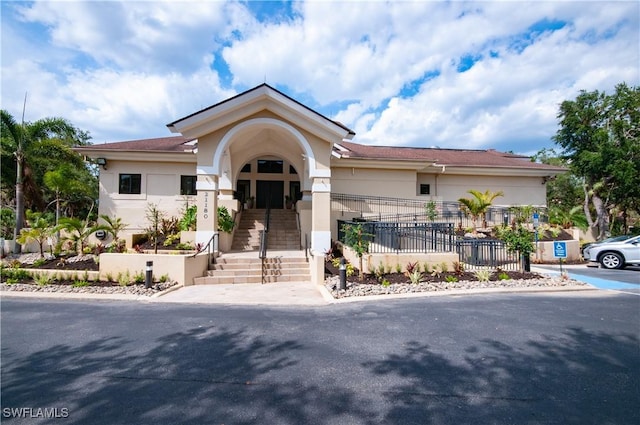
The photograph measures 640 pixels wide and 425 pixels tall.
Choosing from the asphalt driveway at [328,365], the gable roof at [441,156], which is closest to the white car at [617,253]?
the gable roof at [441,156]

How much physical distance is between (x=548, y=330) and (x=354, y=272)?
5.28 m

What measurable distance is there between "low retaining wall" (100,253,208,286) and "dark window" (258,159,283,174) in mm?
11100

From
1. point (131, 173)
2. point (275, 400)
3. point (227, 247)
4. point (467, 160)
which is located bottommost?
point (275, 400)

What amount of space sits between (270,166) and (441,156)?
39.8ft

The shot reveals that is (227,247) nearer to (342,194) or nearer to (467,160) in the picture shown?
(342,194)

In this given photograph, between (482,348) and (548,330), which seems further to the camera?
(548,330)

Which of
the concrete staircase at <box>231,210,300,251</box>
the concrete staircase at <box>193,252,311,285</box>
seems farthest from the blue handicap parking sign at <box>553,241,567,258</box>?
the concrete staircase at <box>231,210,300,251</box>

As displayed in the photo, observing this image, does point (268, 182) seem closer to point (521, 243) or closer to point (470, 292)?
point (521, 243)

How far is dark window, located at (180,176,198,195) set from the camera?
16625mm

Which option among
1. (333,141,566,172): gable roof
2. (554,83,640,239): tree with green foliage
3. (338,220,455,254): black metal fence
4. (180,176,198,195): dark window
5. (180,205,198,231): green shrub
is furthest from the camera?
(554,83,640,239): tree with green foliage

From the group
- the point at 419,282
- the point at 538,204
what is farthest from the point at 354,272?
the point at 538,204

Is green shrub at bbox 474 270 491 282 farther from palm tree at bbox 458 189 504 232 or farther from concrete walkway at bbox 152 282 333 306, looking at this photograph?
palm tree at bbox 458 189 504 232

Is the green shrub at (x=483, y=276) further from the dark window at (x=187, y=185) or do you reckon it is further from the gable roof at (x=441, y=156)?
the dark window at (x=187, y=185)

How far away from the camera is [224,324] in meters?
5.81
